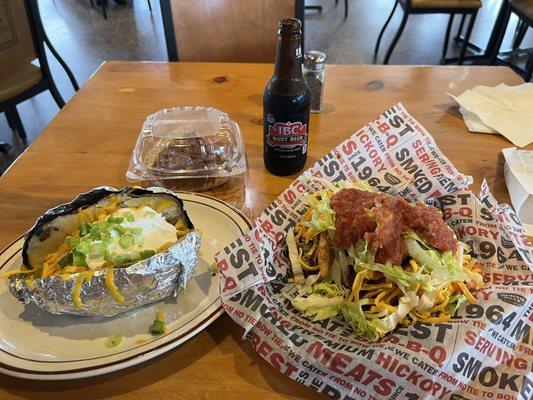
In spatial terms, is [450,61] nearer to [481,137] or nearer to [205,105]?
[481,137]

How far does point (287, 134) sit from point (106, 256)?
50 centimetres

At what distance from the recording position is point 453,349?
618 millimetres

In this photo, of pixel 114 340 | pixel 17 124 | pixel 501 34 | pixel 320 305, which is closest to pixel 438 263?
pixel 320 305

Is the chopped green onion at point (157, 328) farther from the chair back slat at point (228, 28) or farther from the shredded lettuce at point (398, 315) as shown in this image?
the chair back slat at point (228, 28)

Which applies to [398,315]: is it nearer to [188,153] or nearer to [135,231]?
[135,231]

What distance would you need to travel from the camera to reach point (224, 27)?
5.77 feet

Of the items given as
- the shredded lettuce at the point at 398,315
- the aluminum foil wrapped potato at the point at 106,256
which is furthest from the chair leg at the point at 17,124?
the shredded lettuce at the point at 398,315

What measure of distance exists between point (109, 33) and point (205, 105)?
11.6 ft

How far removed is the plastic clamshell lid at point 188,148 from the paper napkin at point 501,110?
73cm

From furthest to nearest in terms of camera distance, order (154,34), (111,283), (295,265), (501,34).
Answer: (154,34)
(501,34)
(295,265)
(111,283)

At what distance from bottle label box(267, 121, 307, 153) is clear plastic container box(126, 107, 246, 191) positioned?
106mm

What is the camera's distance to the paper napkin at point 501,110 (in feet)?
4.04

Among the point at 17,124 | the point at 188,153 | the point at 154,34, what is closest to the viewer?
the point at 188,153

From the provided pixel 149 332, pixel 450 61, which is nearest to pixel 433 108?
pixel 149 332
